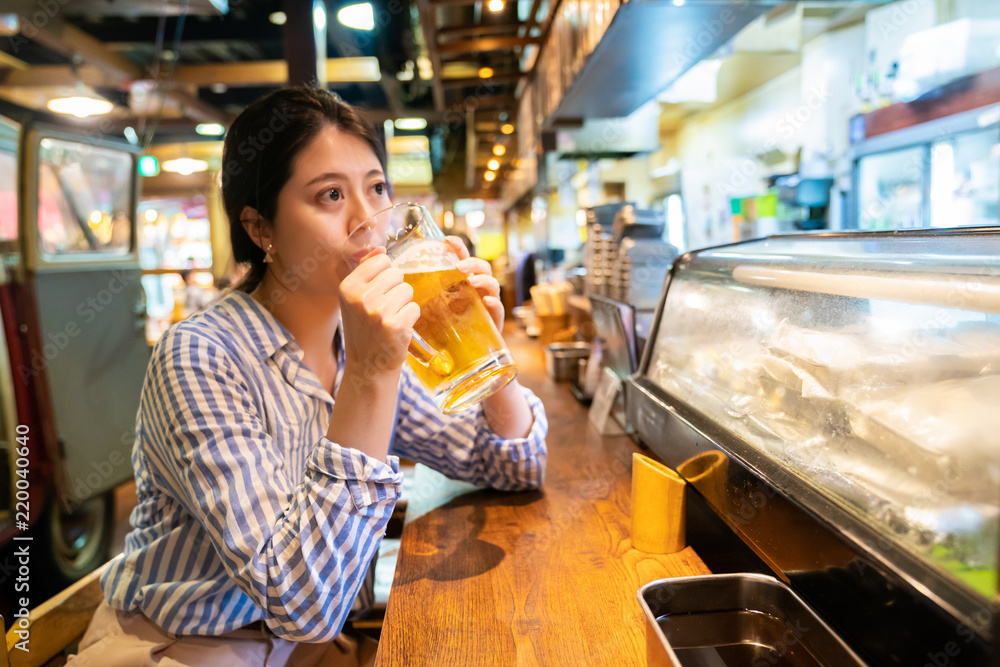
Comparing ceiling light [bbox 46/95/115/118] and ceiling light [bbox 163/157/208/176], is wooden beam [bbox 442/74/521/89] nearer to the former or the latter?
ceiling light [bbox 46/95/115/118]

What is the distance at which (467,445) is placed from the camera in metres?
1.42

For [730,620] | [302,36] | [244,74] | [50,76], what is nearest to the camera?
[730,620]

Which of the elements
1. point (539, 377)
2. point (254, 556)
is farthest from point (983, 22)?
point (254, 556)

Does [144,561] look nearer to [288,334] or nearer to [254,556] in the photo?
[254,556]

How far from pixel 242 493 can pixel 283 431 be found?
243mm

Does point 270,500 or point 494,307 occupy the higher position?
point 494,307

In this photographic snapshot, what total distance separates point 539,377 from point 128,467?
258 centimetres

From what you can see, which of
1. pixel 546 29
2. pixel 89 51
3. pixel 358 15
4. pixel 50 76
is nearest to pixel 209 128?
pixel 89 51

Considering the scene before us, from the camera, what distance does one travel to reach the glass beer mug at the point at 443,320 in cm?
98

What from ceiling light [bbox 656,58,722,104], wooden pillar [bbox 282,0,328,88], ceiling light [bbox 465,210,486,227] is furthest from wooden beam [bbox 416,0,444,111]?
ceiling light [bbox 465,210,486,227]

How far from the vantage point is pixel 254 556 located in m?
0.90

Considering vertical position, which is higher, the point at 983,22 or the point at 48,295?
the point at 983,22

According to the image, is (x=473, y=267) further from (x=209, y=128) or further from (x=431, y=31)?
(x=209, y=128)

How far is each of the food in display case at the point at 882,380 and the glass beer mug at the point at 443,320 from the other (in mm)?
428
